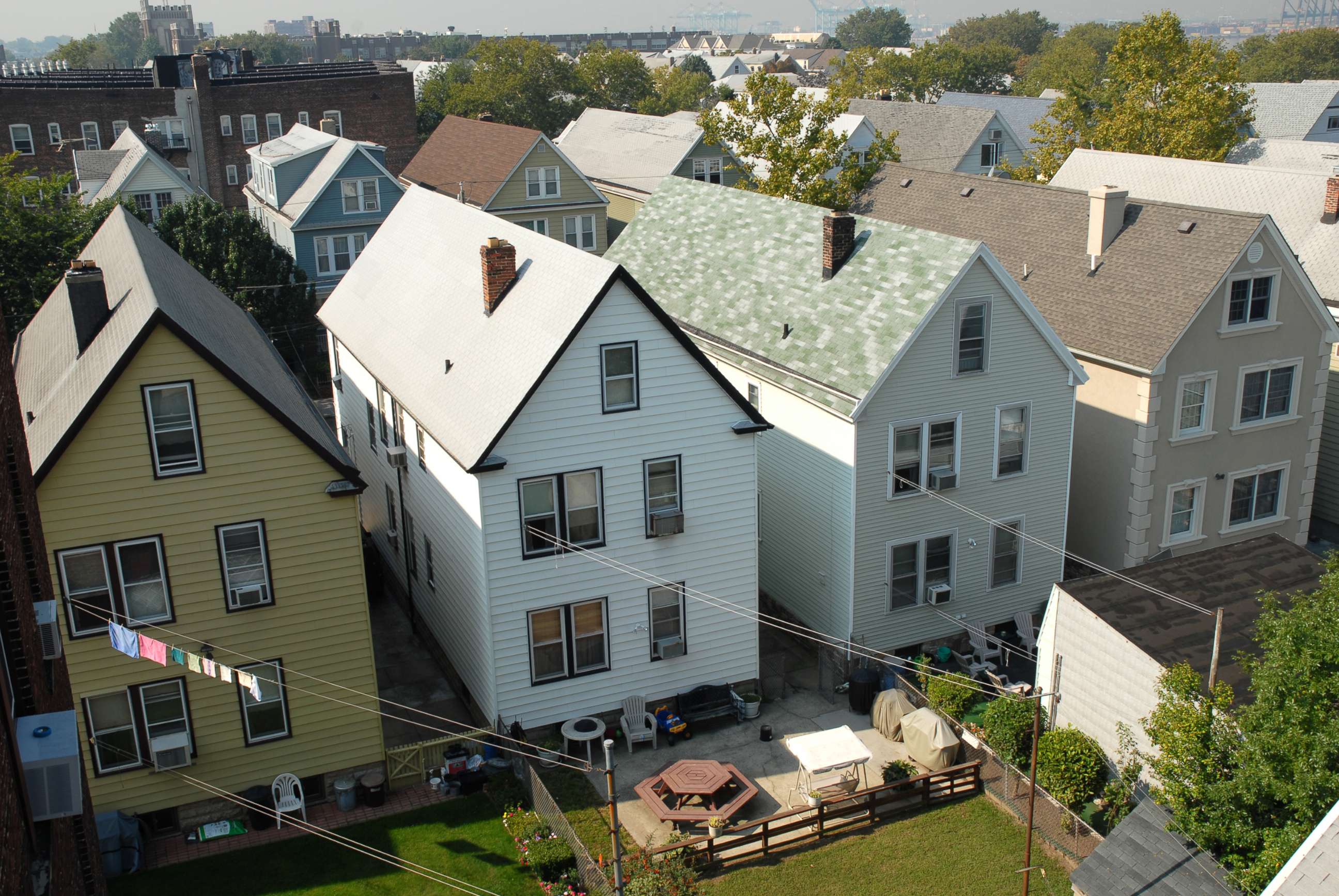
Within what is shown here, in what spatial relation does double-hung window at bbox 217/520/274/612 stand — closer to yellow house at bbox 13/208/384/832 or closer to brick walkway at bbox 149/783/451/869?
yellow house at bbox 13/208/384/832

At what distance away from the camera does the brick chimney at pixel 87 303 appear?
21.5 meters

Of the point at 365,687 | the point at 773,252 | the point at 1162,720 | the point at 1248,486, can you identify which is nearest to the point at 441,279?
the point at 773,252

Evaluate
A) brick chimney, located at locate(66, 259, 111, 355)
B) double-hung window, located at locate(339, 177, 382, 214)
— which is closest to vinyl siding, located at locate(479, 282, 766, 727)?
brick chimney, located at locate(66, 259, 111, 355)

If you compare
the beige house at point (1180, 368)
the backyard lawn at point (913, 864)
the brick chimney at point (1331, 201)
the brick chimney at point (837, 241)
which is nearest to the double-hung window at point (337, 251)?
the brick chimney at point (837, 241)

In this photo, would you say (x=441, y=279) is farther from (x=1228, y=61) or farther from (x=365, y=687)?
(x=1228, y=61)

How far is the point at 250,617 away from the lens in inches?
849

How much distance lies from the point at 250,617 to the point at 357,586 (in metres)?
2.04

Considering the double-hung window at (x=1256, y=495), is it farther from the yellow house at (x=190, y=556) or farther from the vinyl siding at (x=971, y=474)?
the yellow house at (x=190, y=556)

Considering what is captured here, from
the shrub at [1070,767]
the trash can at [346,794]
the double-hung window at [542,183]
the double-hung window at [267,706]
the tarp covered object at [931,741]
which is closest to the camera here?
the double-hung window at [267,706]

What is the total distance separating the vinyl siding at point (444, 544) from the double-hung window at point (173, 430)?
5.37m

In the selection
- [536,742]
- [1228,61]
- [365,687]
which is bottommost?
[536,742]

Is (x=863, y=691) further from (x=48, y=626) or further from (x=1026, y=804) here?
(x=48, y=626)

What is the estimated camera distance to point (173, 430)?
2019 cm

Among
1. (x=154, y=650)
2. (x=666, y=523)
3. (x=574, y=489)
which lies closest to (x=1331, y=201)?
(x=666, y=523)
